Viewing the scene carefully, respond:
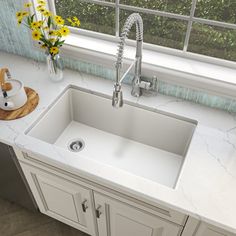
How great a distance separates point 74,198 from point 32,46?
904 mm

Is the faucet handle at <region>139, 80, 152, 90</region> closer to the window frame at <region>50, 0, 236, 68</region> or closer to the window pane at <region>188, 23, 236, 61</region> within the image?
the window frame at <region>50, 0, 236, 68</region>

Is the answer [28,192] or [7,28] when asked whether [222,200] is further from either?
[7,28]

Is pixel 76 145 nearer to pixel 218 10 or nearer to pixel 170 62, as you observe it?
pixel 170 62

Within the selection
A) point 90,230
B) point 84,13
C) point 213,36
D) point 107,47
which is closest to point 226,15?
point 213,36

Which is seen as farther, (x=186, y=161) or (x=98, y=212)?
(x=98, y=212)

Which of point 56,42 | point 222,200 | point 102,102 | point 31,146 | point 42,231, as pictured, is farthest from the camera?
point 42,231

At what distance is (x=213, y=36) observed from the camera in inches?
190

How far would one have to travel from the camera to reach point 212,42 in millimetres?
4801

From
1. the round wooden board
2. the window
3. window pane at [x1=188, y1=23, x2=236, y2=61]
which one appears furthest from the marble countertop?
window pane at [x1=188, y1=23, x2=236, y2=61]

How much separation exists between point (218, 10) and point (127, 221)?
4.51m

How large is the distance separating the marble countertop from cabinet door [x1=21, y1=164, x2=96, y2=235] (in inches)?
7.8

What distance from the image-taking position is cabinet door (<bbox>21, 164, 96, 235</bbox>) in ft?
4.05

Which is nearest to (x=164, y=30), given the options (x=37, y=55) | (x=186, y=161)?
(x=37, y=55)

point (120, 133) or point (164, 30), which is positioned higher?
point (120, 133)
